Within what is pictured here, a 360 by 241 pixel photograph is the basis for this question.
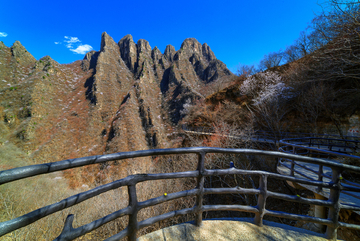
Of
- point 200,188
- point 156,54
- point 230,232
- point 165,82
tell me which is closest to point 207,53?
point 156,54

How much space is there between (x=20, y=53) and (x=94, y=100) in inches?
1223

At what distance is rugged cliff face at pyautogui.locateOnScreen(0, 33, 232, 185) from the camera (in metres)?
37.8

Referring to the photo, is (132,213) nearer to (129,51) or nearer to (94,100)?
(94,100)

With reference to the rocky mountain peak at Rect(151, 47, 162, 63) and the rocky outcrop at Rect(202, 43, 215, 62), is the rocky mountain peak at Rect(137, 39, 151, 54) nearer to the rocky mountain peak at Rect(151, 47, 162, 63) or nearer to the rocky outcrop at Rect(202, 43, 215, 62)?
the rocky mountain peak at Rect(151, 47, 162, 63)

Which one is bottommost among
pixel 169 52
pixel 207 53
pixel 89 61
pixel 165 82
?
pixel 165 82

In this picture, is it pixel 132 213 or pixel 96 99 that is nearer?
pixel 132 213

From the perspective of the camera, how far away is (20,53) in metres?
50.7

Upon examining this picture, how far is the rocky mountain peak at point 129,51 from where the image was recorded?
70.8 m

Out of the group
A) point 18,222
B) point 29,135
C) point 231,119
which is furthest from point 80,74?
point 18,222

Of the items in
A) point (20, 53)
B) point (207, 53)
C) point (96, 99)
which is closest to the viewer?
point (20, 53)

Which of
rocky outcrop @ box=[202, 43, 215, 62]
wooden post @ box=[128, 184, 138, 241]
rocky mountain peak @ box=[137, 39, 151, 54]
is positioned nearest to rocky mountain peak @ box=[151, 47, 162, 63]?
rocky mountain peak @ box=[137, 39, 151, 54]

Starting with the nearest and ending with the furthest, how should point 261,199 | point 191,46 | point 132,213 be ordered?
1. point 132,213
2. point 261,199
3. point 191,46

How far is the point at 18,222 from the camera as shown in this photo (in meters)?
0.80

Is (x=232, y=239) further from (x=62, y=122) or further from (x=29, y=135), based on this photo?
(x=62, y=122)
